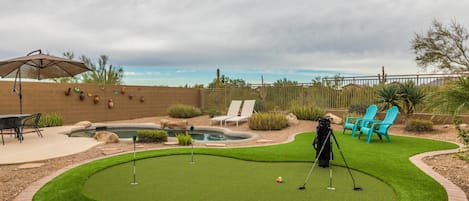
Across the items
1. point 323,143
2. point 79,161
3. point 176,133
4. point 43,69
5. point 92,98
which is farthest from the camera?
point 92,98

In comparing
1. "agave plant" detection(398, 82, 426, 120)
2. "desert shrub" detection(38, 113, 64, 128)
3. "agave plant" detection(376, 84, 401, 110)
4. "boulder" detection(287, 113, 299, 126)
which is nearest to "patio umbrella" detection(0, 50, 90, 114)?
"desert shrub" detection(38, 113, 64, 128)

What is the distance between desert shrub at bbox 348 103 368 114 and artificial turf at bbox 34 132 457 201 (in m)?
4.02

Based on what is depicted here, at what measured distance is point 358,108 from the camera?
12.5m

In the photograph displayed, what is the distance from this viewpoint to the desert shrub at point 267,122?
10.7m

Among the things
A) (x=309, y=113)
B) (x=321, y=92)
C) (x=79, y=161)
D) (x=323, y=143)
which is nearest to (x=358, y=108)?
(x=309, y=113)

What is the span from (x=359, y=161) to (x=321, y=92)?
30.3ft

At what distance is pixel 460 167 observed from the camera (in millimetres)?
5031

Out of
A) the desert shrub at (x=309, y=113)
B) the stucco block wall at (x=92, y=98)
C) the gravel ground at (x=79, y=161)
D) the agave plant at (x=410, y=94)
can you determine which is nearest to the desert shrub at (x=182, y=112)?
the stucco block wall at (x=92, y=98)

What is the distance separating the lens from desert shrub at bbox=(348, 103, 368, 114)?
12420mm

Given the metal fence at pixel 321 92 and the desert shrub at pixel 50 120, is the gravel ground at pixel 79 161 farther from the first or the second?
the desert shrub at pixel 50 120

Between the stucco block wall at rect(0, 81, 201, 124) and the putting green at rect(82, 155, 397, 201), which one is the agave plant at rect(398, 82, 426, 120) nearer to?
the putting green at rect(82, 155, 397, 201)

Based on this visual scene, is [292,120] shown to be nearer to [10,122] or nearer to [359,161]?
[359,161]

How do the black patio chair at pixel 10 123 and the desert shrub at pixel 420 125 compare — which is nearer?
the black patio chair at pixel 10 123

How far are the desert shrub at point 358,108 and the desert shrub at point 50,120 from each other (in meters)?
11.4
